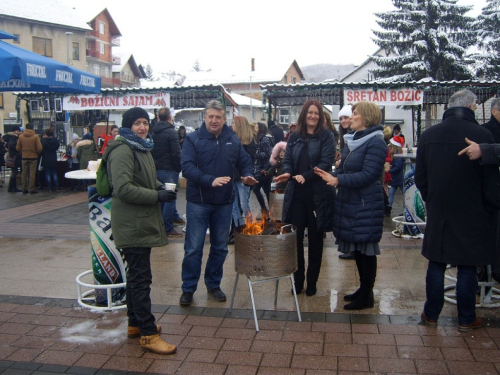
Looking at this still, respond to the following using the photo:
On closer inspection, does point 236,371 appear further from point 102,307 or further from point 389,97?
point 389,97

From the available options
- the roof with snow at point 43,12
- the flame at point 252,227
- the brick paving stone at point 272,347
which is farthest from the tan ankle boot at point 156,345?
the roof with snow at point 43,12

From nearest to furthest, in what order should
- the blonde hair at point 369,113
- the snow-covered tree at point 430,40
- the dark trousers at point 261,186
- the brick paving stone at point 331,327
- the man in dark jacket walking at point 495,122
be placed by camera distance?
the brick paving stone at point 331,327, the blonde hair at point 369,113, the man in dark jacket walking at point 495,122, the dark trousers at point 261,186, the snow-covered tree at point 430,40

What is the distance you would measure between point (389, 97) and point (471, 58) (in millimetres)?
21364

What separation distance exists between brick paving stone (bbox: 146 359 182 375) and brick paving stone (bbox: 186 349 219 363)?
0.35ft

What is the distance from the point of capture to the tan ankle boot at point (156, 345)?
3795 millimetres

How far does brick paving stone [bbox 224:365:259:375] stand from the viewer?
138 inches

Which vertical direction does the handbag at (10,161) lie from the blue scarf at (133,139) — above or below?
below

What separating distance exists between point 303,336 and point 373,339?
21.4 inches

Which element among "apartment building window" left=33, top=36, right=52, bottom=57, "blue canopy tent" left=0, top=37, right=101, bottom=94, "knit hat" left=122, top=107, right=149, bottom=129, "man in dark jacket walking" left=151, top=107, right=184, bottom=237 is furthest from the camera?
"apartment building window" left=33, top=36, right=52, bottom=57

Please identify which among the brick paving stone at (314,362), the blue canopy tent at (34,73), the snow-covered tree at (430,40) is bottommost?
the brick paving stone at (314,362)

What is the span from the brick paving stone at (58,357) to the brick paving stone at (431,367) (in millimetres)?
2437

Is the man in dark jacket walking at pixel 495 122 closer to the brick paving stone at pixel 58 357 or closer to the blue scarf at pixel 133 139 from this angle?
the blue scarf at pixel 133 139

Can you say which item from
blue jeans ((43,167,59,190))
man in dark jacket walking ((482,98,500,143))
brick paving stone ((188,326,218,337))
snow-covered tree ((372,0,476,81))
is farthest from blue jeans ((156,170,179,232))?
snow-covered tree ((372,0,476,81))

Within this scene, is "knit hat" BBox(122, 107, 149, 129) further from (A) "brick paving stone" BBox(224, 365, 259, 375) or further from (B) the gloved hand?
(A) "brick paving stone" BBox(224, 365, 259, 375)
